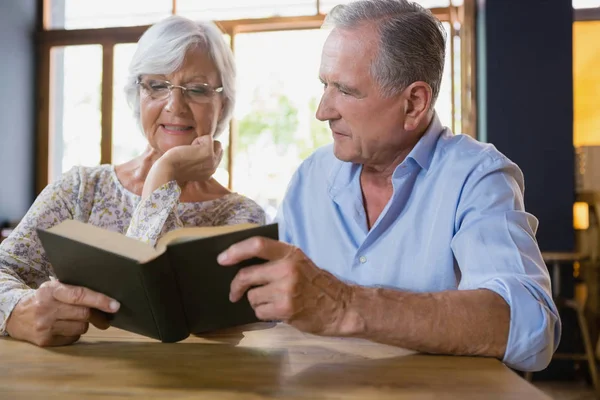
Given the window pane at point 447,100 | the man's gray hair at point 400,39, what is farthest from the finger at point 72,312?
the window pane at point 447,100

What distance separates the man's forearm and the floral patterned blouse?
62 centimetres

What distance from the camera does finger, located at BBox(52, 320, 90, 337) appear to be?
3.38 ft

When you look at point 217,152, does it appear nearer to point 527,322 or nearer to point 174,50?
point 174,50

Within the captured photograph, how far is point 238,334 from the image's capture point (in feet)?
3.82

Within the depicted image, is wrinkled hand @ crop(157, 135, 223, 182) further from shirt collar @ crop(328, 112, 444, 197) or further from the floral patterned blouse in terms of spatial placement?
shirt collar @ crop(328, 112, 444, 197)

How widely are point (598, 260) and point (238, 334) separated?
3.03 m

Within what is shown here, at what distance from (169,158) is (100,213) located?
305mm

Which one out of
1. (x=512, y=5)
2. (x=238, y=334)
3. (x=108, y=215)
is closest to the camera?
(x=238, y=334)

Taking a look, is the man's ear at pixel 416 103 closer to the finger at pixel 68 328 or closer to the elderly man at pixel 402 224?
the elderly man at pixel 402 224

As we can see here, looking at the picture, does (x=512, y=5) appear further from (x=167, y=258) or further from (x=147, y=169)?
(x=167, y=258)

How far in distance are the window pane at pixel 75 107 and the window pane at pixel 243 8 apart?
855 millimetres

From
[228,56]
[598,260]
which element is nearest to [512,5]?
[598,260]

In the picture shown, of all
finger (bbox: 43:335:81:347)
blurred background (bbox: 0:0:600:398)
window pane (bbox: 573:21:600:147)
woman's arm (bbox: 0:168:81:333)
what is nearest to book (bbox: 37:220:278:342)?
finger (bbox: 43:335:81:347)

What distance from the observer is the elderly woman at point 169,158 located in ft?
5.07
